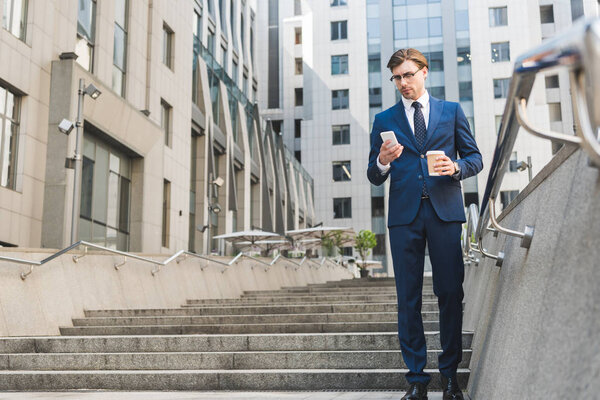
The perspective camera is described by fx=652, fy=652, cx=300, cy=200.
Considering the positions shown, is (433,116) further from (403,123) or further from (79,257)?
(79,257)

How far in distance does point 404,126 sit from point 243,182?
33384mm

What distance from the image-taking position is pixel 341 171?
167ft

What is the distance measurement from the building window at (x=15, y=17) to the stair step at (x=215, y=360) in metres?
11.6

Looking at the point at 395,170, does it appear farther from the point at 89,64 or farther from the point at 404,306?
the point at 89,64

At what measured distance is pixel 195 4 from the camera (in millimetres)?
33531

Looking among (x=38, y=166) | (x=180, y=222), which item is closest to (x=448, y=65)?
(x=180, y=222)

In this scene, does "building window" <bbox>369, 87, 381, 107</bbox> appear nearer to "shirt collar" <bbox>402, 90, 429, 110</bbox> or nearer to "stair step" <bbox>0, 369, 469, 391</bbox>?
"stair step" <bbox>0, 369, 469, 391</bbox>

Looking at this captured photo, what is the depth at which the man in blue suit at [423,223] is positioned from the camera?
4.16 m

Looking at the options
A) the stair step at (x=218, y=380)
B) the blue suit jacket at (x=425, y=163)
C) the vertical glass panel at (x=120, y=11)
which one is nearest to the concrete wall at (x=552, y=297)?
the blue suit jacket at (x=425, y=163)

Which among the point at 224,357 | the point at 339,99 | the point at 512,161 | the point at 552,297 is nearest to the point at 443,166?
the point at 512,161

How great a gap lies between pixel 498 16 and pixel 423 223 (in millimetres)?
46009

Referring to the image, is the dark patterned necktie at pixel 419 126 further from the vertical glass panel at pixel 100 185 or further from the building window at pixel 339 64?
the building window at pixel 339 64

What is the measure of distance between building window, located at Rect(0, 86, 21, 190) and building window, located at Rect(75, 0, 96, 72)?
11.8 ft

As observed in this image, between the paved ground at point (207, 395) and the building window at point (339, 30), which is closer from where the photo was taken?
the paved ground at point (207, 395)
